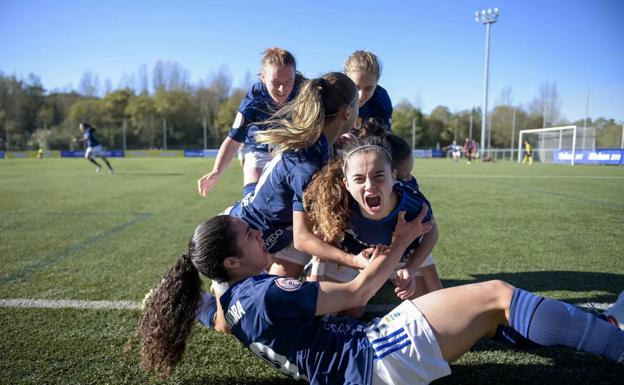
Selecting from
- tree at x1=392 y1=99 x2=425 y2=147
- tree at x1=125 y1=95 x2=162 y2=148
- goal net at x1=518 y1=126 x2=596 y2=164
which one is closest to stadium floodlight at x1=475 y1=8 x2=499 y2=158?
goal net at x1=518 y1=126 x2=596 y2=164

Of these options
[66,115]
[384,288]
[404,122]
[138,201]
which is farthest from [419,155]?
[66,115]

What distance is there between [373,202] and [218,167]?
2.14m

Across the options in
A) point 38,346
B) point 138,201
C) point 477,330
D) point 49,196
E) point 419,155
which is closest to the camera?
point 477,330

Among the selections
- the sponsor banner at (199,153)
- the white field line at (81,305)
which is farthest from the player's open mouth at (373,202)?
the sponsor banner at (199,153)

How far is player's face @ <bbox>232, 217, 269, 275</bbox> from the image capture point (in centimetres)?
202

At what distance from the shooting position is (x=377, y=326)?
1.90m

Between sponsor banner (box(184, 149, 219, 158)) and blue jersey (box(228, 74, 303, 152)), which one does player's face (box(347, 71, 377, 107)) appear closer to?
blue jersey (box(228, 74, 303, 152))

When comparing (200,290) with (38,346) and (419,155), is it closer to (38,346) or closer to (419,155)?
(38,346)

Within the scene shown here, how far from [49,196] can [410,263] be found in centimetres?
1051

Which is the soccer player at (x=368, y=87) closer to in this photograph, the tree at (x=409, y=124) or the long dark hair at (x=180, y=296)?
the long dark hair at (x=180, y=296)

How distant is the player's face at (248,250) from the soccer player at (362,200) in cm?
41

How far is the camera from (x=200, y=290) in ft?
7.11

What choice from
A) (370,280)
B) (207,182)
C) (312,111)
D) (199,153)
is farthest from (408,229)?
(199,153)

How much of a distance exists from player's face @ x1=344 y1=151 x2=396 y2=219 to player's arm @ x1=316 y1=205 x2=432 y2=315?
18 centimetres
